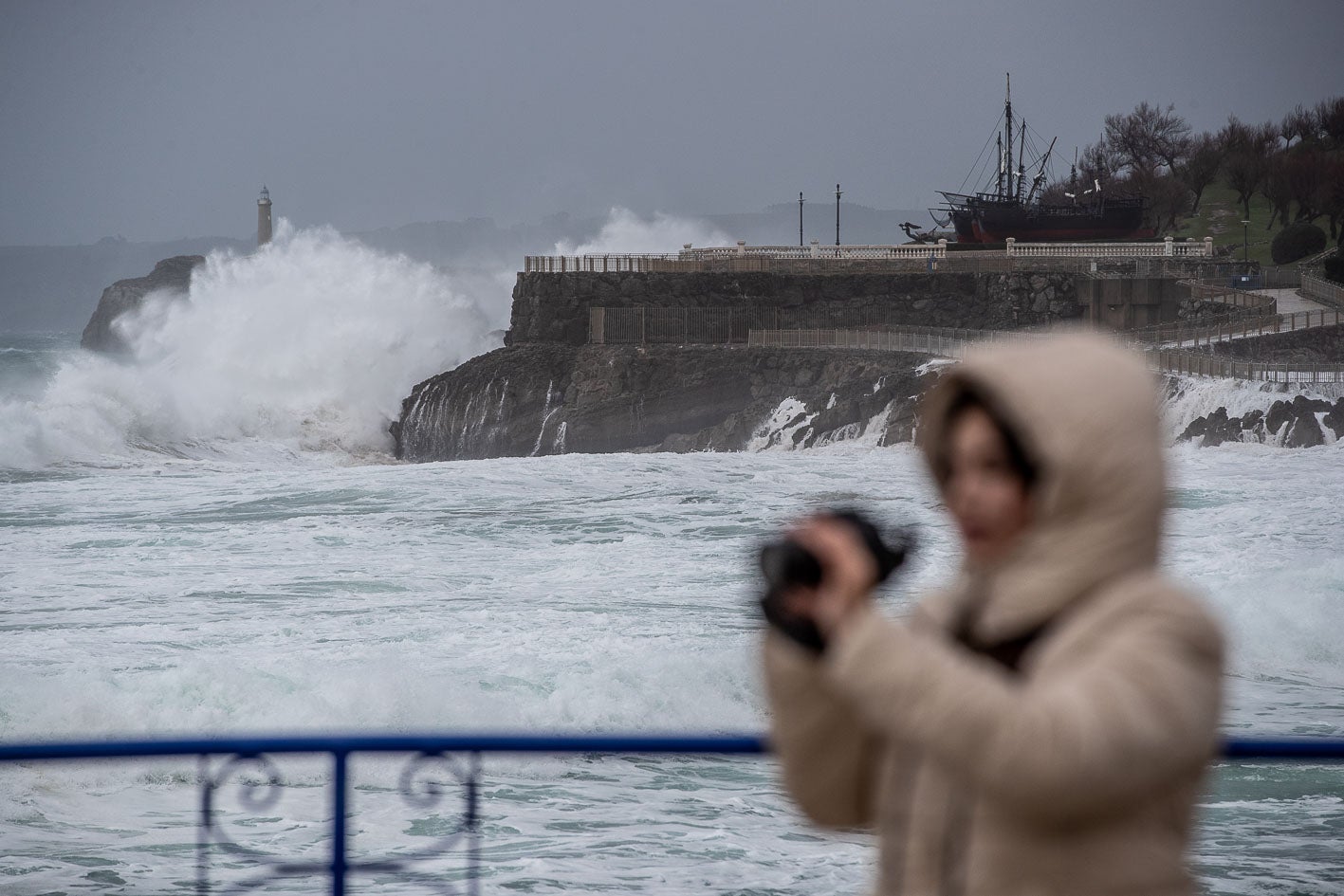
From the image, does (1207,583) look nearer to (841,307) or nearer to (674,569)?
(674,569)

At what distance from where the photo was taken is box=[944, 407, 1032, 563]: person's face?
3.80ft

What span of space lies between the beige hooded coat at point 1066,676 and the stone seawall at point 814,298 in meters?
43.0

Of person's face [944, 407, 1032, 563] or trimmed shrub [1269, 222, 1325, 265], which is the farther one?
trimmed shrub [1269, 222, 1325, 265]

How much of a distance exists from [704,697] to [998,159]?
55983 millimetres

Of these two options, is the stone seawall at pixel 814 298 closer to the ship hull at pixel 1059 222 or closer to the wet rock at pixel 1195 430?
the ship hull at pixel 1059 222

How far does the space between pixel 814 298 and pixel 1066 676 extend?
45017mm

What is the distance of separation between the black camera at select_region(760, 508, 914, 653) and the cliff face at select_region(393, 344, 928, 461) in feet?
113

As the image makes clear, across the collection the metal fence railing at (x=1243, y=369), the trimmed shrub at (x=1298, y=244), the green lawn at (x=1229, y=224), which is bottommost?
the metal fence railing at (x=1243, y=369)

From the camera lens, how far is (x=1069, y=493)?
108 cm

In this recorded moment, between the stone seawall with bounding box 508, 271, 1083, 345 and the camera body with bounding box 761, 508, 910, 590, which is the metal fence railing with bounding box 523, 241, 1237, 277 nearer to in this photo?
the stone seawall with bounding box 508, 271, 1083, 345

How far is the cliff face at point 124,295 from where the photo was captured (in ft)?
404

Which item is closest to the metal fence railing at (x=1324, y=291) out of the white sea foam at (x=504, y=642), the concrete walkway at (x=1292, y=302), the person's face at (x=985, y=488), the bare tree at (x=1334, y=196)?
the concrete walkway at (x=1292, y=302)

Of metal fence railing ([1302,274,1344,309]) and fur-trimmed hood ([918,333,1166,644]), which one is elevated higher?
metal fence railing ([1302,274,1344,309])

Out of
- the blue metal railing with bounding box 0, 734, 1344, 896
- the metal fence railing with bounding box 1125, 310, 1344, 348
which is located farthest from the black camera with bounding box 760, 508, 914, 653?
the metal fence railing with bounding box 1125, 310, 1344, 348
